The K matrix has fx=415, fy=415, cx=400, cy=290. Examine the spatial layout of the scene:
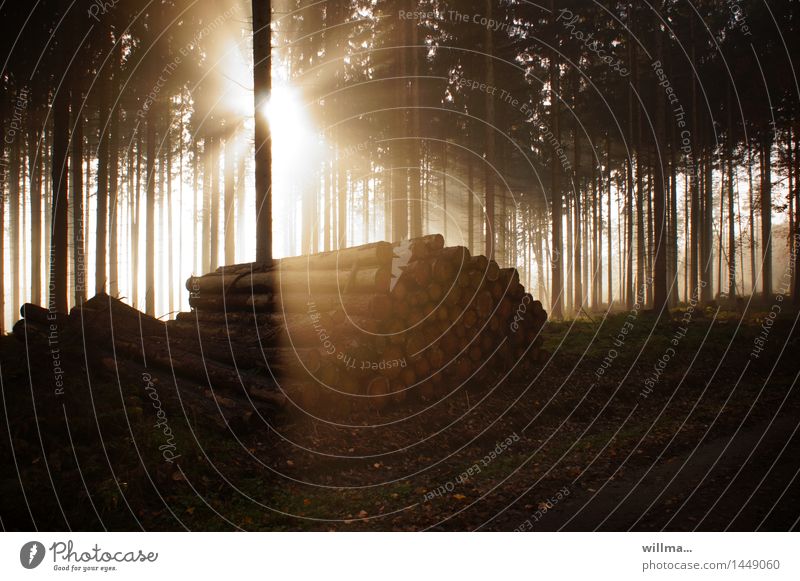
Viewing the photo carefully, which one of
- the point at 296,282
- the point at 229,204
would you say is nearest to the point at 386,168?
the point at 229,204

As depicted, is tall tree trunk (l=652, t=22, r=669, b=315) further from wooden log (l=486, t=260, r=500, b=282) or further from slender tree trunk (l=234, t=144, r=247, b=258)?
slender tree trunk (l=234, t=144, r=247, b=258)

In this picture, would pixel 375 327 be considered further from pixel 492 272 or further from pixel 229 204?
pixel 229 204

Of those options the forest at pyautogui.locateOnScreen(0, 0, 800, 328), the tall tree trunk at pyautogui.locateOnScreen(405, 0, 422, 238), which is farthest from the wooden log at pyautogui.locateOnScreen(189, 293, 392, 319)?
the tall tree trunk at pyautogui.locateOnScreen(405, 0, 422, 238)

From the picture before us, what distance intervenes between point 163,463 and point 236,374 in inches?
71.8

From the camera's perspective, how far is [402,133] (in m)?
15.2

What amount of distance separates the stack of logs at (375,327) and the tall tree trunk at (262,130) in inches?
80.3

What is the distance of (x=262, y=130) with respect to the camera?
912 centimetres

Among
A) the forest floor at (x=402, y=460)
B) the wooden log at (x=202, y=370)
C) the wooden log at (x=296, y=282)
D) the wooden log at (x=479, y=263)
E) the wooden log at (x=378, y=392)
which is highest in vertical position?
the wooden log at (x=479, y=263)

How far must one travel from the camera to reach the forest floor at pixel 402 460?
3.61 meters

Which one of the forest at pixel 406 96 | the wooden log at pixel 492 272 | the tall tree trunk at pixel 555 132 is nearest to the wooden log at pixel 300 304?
the wooden log at pixel 492 272

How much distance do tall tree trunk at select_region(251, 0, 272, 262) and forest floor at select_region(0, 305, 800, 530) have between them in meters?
4.24

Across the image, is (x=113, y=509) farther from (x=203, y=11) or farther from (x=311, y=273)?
(x=203, y=11)

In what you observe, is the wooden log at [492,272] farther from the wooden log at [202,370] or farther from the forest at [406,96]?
the forest at [406,96]
